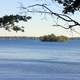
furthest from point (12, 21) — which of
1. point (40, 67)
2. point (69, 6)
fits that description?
point (40, 67)

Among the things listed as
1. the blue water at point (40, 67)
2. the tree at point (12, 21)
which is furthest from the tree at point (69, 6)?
the blue water at point (40, 67)

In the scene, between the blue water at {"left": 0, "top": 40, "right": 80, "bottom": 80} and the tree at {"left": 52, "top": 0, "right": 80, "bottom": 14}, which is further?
the blue water at {"left": 0, "top": 40, "right": 80, "bottom": 80}

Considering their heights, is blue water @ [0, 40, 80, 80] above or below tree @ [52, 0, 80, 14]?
below

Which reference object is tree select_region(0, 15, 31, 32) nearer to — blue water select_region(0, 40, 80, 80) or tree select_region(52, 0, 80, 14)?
tree select_region(52, 0, 80, 14)

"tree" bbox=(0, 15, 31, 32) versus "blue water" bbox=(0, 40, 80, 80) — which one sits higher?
"tree" bbox=(0, 15, 31, 32)

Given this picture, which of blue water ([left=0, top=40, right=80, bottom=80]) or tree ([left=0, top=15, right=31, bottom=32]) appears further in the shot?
blue water ([left=0, top=40, right=80, bottom=80])

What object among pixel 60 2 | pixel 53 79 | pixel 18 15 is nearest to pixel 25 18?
pixel 18 15

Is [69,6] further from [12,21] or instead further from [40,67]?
[40,67]

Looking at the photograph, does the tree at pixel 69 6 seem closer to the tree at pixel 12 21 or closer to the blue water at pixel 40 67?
the tree at pixel 12 21

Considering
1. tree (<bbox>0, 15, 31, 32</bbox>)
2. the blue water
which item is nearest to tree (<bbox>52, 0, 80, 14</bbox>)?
tree (<bbox>0, 15, 31, 32</bbox>)

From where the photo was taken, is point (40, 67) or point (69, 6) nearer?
point (69, 6)

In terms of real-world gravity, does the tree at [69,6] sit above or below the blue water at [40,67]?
above

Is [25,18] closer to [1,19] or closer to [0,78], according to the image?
[1,19]

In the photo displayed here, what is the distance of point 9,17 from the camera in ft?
27.4
